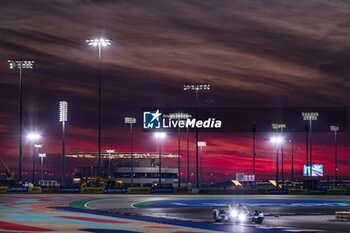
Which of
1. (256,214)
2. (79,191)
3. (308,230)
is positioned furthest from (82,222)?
(79,191)

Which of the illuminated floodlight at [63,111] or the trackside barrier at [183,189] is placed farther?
the illuminated floodlight at [63,111]

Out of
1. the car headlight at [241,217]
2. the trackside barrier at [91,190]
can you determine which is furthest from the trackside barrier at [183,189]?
the car headlight at [241,217]

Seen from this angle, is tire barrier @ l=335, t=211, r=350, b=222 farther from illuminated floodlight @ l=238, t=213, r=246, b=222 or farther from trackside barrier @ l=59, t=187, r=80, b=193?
trackside barrier @ l=59, t=187, r=80, b=193

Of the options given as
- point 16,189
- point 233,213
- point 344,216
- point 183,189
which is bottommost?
point 183,189

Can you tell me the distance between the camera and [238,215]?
26.9m

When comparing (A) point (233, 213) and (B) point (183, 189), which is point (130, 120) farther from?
(A) point (233, 213)

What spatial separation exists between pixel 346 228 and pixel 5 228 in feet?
46.8

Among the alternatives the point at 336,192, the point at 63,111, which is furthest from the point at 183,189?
the point at 63,111

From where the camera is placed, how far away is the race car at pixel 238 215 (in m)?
26.8

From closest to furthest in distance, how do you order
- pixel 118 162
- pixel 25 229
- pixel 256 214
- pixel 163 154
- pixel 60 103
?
pixel 25 229
pixel 256 214
pixel 60 103
pixel 163 154
pixel 118 162

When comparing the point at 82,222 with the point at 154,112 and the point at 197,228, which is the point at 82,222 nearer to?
the point at 197,228

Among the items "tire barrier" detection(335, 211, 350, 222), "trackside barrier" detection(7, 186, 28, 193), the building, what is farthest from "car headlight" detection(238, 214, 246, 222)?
the building

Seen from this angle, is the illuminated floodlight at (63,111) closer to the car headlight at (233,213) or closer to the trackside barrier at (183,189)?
the trackside barrier at (183,189)

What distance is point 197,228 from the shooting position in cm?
2369
